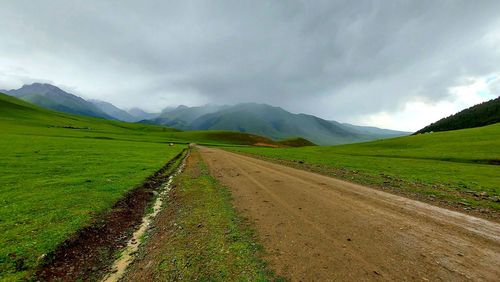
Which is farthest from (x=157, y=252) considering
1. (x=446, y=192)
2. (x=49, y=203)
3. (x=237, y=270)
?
(x=446, y=192)

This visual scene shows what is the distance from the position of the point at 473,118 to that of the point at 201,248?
216 m

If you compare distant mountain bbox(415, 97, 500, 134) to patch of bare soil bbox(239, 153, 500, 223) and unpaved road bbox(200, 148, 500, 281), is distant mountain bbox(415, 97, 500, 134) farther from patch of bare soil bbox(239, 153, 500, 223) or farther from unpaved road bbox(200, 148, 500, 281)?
unpaved road bbox(200, 148, 500, 281)

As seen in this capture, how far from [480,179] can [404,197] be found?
47.7 ft

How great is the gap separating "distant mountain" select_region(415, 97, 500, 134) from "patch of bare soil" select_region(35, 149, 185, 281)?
197m

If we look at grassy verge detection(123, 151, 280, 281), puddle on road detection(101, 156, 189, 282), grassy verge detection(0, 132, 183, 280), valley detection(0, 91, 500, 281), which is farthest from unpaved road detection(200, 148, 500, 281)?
grassy verge detection(0, 132, 183, 280)

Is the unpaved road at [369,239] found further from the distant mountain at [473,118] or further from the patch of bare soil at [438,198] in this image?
the distant mountain at [473,118]

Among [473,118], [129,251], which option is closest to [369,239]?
[129,251]

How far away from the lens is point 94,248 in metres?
8.87

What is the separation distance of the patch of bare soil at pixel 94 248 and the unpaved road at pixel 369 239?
18.7 feet

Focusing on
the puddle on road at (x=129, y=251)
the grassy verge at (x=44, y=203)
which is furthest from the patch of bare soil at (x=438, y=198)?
the grassy verge at (x=44, y=203)

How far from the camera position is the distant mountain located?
14300cm

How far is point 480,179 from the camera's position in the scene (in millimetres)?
22453

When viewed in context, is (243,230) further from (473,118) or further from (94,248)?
(473,118)

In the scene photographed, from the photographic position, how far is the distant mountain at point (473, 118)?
469 ft
